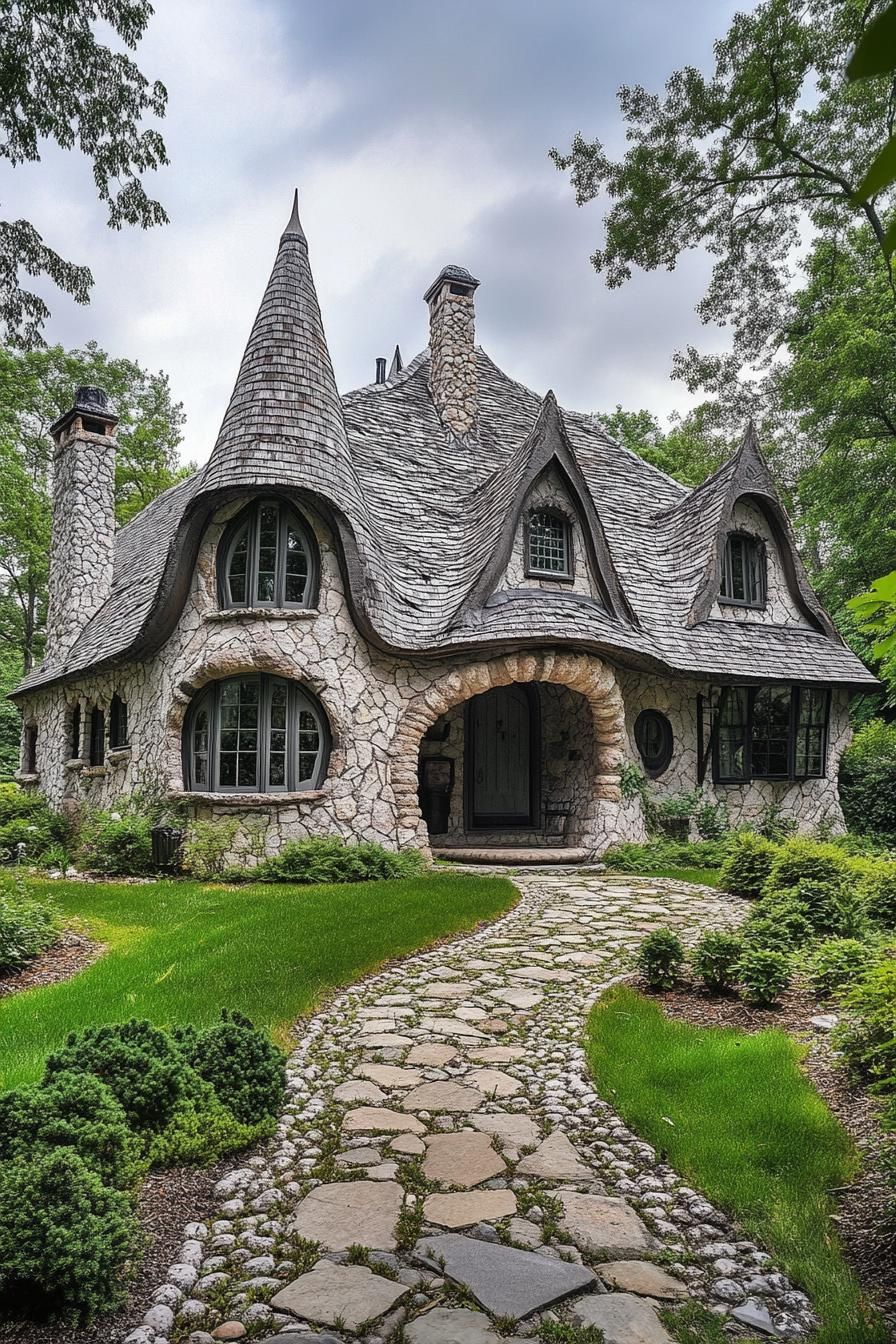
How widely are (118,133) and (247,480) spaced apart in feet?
18.4

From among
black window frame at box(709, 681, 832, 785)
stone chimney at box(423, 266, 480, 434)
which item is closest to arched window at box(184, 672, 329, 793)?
black window frame at box(709, 681, 832, 785)

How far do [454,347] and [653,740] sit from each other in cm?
924

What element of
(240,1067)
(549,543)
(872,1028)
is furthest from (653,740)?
(240,1067)

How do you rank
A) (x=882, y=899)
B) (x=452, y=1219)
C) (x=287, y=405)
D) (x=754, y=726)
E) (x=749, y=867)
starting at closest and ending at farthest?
1. (x=452, y=1219)
2. (x=882, y=899)
3. (x=749, y=867)
4. (x=287, y=405)
5. (x=754, y=726)

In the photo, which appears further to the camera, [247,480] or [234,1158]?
[247,480]

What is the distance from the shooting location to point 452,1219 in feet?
9.89

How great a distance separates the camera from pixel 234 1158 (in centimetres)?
351

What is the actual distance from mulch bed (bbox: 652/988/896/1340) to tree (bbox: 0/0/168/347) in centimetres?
692

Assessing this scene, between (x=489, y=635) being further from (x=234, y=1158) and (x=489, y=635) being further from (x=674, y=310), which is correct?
(x=234, y=1158)

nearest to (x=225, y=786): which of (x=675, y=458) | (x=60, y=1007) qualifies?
(x=60, y=1007)

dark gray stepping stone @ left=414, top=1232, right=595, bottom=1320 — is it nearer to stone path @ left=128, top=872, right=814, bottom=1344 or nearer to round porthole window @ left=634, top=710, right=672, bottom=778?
stone path @ left=128, top=872, right=814, bottom=1344

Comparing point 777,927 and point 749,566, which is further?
point 749,566

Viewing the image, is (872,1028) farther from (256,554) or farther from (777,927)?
(256,554)

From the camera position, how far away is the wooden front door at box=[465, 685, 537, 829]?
15203 millimetres
